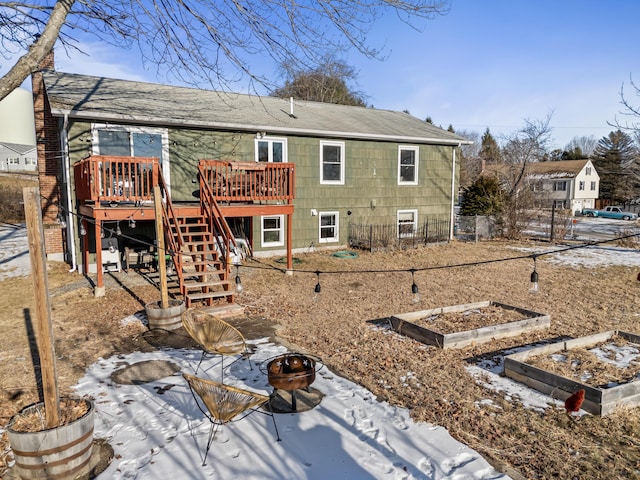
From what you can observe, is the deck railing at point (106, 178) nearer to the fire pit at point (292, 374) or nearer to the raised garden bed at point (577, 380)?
the fire pit at point (292, 374)

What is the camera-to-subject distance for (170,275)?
1193cm

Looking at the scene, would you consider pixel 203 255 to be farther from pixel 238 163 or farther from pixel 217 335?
pixel 217 335

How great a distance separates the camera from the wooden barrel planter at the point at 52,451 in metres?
3.48

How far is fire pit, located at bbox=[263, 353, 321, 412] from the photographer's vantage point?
15.1 feet

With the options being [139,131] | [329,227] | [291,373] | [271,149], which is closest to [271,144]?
[271,149]

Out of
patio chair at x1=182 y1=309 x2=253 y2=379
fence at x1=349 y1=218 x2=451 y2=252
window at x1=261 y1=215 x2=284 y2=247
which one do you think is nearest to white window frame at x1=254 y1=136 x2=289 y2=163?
window at x1=261 y1=215 x2=284 y2=247

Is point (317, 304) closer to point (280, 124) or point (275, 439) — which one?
point (275, 439)

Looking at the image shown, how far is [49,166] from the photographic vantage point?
1312 centimetres

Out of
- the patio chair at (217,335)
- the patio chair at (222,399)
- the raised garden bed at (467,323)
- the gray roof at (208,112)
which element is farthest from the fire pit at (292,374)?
the gray roof at (208,112)

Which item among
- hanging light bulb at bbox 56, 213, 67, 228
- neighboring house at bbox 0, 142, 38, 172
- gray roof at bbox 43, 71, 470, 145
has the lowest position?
hanging light bulb at bbox 56, 213, 67, 228

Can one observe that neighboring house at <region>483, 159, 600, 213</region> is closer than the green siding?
No

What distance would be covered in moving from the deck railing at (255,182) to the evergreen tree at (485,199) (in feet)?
43.4

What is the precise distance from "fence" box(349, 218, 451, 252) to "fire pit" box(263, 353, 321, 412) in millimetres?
11392

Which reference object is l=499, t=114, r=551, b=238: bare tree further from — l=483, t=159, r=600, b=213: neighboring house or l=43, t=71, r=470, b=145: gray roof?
l=483, t=159, r=600, b=213: neighboring house
